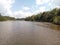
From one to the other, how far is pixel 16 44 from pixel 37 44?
247 cm

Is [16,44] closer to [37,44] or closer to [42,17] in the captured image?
[37,44]

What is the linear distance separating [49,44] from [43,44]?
2.36 ft

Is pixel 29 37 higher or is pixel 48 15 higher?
pixel 29 37

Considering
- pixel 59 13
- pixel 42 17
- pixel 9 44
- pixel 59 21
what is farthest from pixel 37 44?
pixel 42 17

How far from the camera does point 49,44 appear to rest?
17.0m

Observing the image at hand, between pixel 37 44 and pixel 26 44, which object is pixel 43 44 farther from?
pixel 26 44

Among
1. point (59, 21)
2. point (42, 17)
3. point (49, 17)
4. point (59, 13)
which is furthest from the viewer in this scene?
point (42, 17)

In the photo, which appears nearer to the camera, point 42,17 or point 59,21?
point 59,21

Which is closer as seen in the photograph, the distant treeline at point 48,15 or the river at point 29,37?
the river at point 29,37

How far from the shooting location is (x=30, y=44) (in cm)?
1641

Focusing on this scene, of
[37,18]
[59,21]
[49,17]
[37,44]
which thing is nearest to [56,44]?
[37,44]

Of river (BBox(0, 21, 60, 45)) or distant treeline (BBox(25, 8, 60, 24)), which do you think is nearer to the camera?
river (BBox(0, 21, 60, 45))

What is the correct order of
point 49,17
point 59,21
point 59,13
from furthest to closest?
point 49,17
point 59,13
point 59,21

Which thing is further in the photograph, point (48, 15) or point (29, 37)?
point (48, 15)
